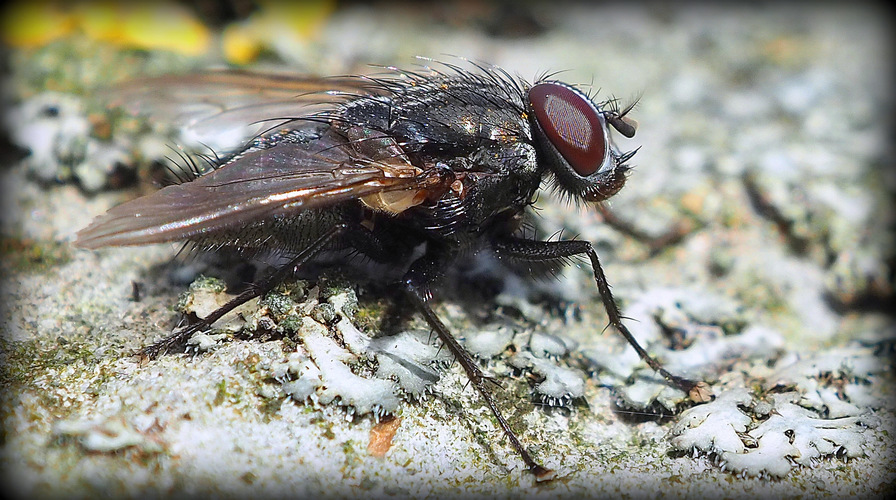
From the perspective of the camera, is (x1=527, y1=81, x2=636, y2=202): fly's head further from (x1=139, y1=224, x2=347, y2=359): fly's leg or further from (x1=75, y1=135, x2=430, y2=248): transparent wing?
(x1=139, y1=224, x2=347, y2=359): fly's leg

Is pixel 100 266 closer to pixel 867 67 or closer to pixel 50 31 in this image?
pixel 50 31

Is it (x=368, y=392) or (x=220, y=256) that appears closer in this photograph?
(x=368, y=392)

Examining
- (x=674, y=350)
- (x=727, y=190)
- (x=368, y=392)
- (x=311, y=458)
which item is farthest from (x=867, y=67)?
(x=311, y=458)

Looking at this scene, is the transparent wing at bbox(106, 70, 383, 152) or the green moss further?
the transparent wing at bbox(106, 70, 383, 152)

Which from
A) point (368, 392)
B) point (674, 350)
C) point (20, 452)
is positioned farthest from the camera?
point (674, 350)

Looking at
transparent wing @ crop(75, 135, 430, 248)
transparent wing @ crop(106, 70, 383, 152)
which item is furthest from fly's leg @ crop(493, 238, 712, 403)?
transparent wing @ crop(106, 70, 383, 152)

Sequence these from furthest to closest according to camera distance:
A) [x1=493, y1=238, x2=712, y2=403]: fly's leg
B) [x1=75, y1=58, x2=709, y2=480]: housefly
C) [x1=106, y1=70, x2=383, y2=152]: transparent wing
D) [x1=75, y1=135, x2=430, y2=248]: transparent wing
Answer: [x1=106, y1=70, x2=383, y2=152]: transparent wing < [x1=493, y1=238, x2=712, y2=403]: fly's leg < [x1=75, y1=58, x2=709, y2=480]: housefly < [x1=75, y1=135, x2=430, y2=248]: transparent wing
